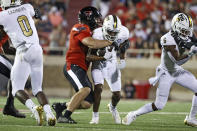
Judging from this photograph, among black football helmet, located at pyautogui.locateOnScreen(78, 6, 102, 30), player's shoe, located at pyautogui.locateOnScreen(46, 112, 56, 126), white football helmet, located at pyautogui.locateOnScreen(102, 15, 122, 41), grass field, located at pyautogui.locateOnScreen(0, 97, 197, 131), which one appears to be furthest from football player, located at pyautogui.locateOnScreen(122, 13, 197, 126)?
player's shoe, located at pyautogui.locateOnScreen(46, 112, 56, 126)

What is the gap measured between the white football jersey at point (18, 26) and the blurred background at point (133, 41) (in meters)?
8.18

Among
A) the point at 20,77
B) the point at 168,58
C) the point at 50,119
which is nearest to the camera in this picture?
the point at 50,119

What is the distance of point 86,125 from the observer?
23.4ft

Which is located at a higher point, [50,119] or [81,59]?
[81,59]

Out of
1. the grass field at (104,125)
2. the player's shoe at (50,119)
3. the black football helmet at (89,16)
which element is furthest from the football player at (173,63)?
the player's shoe at (50,119)

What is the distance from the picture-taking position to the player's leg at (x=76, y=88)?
707 cm

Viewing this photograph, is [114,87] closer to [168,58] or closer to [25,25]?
[168,58]

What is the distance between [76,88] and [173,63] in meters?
1.38

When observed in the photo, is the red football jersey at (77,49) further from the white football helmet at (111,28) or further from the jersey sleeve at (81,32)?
the white football helmet at (111,28)

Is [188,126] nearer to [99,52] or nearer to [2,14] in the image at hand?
[99,52]

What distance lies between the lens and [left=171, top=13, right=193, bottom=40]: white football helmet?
23.7 feet

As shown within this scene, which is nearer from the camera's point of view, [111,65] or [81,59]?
[81,59]

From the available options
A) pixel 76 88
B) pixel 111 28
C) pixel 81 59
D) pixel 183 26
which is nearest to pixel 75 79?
pixel 76 88

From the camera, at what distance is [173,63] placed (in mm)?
7391
